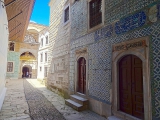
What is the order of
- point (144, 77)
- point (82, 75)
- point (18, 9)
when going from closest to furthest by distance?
1. point (144, 77)
2. point (18, 9)
3. point (82, 75)

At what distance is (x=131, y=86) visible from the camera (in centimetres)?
323

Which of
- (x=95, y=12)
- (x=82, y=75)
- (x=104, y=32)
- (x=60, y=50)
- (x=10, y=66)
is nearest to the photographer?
(x=104, y=32)

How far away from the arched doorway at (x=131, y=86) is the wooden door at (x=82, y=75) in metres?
2.00

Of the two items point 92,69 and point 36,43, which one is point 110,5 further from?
point 36,43

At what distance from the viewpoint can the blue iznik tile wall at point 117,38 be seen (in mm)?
2607

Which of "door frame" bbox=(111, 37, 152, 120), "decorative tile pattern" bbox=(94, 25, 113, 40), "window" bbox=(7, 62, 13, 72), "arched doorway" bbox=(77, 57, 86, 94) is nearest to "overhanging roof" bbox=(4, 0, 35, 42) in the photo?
"decorative tile pattern" bbox=(94, 25, 113, 40)

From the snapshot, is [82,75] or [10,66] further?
[10,66]

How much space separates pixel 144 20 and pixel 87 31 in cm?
247

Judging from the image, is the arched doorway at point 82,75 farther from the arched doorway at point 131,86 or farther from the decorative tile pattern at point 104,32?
the arched doorway at point 131,86

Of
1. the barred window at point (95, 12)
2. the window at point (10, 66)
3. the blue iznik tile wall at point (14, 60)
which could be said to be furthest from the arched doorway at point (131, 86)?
the window at point (10, 66)

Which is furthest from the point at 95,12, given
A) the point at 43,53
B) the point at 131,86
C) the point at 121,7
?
the point at 43,53

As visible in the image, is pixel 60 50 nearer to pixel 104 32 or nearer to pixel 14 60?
pixel 104 32

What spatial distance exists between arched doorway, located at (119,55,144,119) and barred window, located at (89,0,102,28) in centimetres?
199

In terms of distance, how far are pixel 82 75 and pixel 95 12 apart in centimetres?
280
